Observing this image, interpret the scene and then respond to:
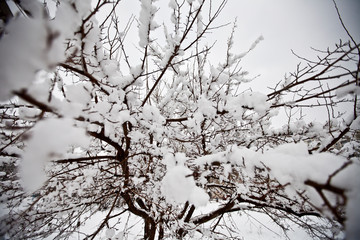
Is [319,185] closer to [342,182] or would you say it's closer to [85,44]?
[342,182]

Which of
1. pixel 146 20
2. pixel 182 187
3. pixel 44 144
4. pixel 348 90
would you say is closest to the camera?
pixel 44 144

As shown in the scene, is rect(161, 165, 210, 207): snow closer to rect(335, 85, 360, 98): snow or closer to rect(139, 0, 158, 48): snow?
rect(335, 85, 360, 98): snow

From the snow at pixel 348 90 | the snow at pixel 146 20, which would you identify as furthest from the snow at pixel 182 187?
the snow at pixel 146 20

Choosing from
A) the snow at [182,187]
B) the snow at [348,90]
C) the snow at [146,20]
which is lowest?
the snow at [182,187]

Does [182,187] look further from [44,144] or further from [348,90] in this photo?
[348,90]

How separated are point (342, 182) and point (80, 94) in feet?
3.46

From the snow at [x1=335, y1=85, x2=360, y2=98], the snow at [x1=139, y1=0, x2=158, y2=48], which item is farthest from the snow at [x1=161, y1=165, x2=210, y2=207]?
the snow at [x1=139, y1=0, x2=158, y2=48]

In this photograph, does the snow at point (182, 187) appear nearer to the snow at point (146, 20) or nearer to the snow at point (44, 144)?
the snow at point (44, 144)

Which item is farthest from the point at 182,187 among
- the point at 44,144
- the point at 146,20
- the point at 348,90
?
the point at 146,20

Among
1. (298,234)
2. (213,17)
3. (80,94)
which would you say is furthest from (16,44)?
(298,234)

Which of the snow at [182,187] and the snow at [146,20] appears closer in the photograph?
the snow at [182,187]

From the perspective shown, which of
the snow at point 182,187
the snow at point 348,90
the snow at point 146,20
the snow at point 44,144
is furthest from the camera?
the snow at point 146,20

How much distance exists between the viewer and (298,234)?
8039 mm

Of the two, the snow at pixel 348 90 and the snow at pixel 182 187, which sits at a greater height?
the snow at pixel 348 90
